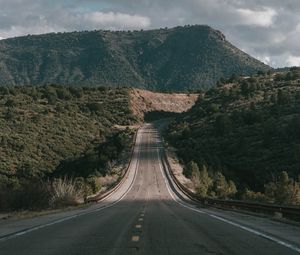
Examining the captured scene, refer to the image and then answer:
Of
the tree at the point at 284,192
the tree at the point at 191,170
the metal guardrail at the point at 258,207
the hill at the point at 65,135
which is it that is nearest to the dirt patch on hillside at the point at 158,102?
the hill at the point at 65,135

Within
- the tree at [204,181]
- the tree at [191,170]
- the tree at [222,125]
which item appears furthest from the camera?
the tree at [222,125]

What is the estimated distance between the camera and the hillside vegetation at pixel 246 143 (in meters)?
57.8

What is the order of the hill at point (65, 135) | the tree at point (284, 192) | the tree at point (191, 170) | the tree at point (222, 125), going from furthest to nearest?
1. the tree at point (222, 125)
2. the tree at point (191, 170)
3. the hill at point (65, 135)
4. the tree at point (284, 192)

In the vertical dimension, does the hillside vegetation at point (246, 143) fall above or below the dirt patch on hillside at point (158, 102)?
below

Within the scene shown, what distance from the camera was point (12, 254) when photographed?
36.3ft

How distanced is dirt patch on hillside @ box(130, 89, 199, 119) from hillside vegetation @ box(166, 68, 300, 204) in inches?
1273

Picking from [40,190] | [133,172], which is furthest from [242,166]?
[40,190]

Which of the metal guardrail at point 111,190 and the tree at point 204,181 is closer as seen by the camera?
the metal guardrail at point 111,190

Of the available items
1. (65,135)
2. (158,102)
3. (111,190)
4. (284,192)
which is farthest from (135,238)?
(158,102)

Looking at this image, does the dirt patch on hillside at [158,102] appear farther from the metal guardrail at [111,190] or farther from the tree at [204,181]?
the tree at [204,181]

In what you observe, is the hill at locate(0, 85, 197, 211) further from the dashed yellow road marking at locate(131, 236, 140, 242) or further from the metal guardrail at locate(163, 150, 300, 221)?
the dashed yellow road marking at locate(131, 236, 140, 242)

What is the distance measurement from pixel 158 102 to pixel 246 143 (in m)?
88.3

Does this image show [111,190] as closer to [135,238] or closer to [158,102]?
[135,238]

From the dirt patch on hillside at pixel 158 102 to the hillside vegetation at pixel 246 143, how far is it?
3233 cm
